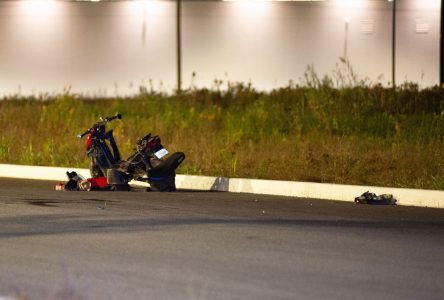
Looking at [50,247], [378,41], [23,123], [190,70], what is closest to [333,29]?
[378,41]

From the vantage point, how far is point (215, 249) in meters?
12.0

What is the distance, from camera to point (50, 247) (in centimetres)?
1202

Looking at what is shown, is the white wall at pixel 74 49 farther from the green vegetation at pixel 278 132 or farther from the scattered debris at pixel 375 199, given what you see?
the scattered debris at pixel 375 199

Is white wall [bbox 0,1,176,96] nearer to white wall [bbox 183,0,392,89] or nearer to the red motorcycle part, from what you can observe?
white wall [bbox 183,0,392,89]

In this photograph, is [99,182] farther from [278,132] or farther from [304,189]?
[278,132]

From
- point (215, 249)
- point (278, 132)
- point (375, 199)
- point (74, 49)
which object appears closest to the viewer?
point (215, 249)

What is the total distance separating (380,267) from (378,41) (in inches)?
1181

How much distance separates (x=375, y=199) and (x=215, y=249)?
5.62m

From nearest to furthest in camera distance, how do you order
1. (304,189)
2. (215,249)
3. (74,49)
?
(215,249), (304,189), (74,49)

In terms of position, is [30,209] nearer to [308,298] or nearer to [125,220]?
[125,220]

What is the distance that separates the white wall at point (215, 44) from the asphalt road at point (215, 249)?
73.4 ft

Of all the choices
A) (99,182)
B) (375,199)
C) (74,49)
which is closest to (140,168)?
(99,182)

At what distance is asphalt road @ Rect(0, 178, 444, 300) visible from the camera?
980 centimetres

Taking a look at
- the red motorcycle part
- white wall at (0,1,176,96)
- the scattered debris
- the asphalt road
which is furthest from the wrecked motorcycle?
white wall at (0,1,176,96)
